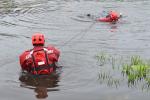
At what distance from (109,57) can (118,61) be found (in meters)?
0.44

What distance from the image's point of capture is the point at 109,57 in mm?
12344

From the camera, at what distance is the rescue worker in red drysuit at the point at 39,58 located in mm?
10000

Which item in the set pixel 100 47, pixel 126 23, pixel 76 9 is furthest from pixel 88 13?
pixel 100 47

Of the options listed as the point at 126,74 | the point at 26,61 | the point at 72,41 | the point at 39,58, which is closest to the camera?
the point at 39,58

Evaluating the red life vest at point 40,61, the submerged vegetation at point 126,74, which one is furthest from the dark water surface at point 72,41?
the red life vest at point 40,61

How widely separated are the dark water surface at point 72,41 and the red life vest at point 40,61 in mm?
304

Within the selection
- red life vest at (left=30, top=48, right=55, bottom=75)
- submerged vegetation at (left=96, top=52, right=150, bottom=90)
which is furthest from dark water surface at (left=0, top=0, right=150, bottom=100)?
red life vest at (left=30, top=48, right=55, bottom=75)

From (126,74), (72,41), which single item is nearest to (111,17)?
(72,41)

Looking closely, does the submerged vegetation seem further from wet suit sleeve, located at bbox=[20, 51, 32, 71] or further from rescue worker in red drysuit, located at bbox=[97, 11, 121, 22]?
rescue worker in red drysuit, located at bbox=[97, 11, 121, 22]

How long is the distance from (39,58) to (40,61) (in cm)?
8

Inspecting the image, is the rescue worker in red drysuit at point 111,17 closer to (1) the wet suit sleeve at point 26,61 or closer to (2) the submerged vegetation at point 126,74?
(2) the submerged vegetation at point 126,74

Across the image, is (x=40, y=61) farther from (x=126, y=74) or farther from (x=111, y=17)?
(x=111, y=17)

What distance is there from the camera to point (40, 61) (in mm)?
9992

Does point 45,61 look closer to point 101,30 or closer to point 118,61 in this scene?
point 118,61
